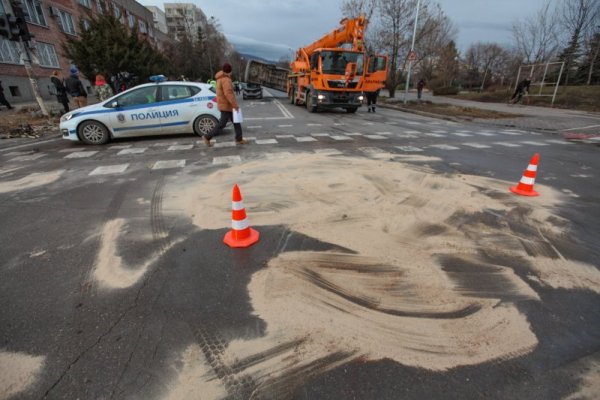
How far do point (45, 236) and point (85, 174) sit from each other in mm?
2957

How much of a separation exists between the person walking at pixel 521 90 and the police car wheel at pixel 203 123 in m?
22.2

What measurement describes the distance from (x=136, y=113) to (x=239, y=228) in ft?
23.9

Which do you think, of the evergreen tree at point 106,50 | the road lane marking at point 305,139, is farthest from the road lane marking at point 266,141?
the evergreen tree at point 106,50

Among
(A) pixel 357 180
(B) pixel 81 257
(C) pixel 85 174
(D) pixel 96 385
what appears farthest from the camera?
(C) pixel 85 174

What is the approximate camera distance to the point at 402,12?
941 inches

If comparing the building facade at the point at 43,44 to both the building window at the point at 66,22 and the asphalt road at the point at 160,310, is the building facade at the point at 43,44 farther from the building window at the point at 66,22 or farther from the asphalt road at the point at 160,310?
the asphalt road at the point at 160,310

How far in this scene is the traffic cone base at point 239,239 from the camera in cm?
346

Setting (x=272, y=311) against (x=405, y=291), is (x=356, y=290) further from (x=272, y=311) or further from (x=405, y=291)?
(x=272, y=311)

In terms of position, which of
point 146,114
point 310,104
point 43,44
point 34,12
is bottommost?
point 310,104

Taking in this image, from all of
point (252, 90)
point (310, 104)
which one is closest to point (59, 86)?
point (310, 104)

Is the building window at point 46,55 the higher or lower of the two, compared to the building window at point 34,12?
lower

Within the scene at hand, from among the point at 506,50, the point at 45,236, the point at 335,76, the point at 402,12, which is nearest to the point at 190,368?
the point at 45,236

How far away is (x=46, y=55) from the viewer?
84.0 feet

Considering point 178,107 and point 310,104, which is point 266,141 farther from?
point 310,104
